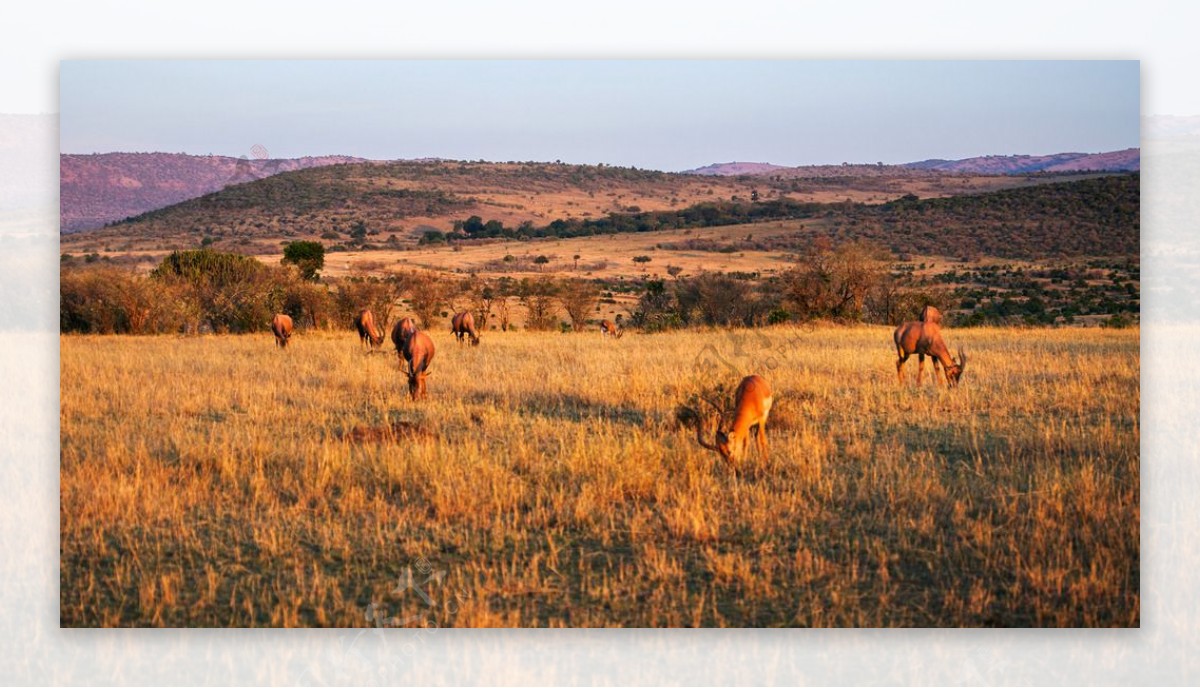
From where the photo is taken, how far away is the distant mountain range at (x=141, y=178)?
889 cm

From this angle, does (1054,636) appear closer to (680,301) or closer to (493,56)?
(493,56)

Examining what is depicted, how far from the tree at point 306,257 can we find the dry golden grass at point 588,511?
1534 cm

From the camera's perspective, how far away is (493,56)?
25.4 feet

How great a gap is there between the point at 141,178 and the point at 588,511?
5.92 m

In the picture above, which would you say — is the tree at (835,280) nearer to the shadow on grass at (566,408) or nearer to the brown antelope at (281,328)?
the brown antelope at (281,328)

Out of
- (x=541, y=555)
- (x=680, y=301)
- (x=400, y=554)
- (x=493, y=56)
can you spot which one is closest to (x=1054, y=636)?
(x=541, y=555)

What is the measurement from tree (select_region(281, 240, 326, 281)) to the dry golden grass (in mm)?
15340

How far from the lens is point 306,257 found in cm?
2933

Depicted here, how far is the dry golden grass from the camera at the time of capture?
6461mm

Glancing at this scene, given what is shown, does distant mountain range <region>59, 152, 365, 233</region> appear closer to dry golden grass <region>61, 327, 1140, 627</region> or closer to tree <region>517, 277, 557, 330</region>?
dry golden grass <region>61, 327, 1140, 627</region>

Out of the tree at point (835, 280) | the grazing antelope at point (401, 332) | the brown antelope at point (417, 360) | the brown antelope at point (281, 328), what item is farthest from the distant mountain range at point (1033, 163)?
the tree at point (835, 280)

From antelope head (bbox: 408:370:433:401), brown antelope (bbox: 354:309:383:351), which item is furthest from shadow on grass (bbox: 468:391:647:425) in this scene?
brown antelope (bbox: 354:309:383:351)

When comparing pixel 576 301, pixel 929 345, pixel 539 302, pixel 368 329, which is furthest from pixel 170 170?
pixel 576 301

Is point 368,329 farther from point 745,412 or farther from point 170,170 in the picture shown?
point 745,412
